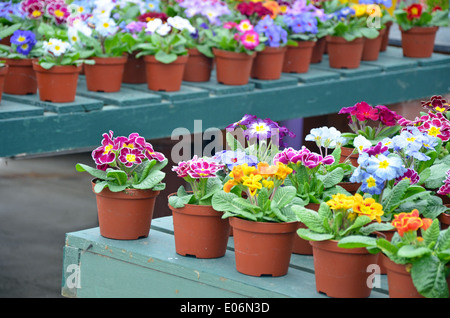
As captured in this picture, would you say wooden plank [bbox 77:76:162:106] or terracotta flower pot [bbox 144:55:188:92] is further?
terracotta flower pot [bbox 144:55:188:92]

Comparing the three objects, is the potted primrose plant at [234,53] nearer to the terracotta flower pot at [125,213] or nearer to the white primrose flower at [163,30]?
the white primrose flower at [163,30]

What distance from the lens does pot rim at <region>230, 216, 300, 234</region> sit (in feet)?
5.69

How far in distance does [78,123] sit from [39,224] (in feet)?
3.07

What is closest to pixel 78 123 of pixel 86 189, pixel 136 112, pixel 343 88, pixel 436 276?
pixel 136 112

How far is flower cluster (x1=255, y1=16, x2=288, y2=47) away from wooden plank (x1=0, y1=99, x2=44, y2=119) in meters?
1.42

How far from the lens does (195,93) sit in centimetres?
395

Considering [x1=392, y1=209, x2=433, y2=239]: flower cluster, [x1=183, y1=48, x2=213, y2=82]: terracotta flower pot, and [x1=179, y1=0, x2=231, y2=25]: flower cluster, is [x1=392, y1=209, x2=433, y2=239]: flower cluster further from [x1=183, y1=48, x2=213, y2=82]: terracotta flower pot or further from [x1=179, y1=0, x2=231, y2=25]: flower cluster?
[x1=179, y1=0, x2=231, y2=25]: flower cluster

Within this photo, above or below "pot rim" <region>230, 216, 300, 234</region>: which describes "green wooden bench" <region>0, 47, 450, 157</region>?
below

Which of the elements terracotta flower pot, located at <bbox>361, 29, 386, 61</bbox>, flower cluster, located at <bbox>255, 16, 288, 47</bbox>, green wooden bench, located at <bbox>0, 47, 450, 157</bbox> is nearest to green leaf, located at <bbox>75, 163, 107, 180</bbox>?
green wooden bench, located at <bbox>0, 47, 450, 157</bbox>

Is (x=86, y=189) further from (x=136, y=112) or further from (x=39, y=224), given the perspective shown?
(x=136, y=112)

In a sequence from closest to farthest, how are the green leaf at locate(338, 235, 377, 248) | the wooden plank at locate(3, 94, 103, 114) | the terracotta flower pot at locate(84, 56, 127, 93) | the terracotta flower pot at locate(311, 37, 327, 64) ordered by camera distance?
the green leaf at locate(338, 235, 377, 248), the wooden plank at locate(3, 94, 103, 114), the terracotta flower pot at locate(84, 56, 127, 93), the terracotta flower pot at locate(311, 37, 327, 64)

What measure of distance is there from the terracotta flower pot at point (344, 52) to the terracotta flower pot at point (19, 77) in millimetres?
1905

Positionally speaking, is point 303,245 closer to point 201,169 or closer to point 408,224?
point 201,169

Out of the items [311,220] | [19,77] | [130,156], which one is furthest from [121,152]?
[19,77]
